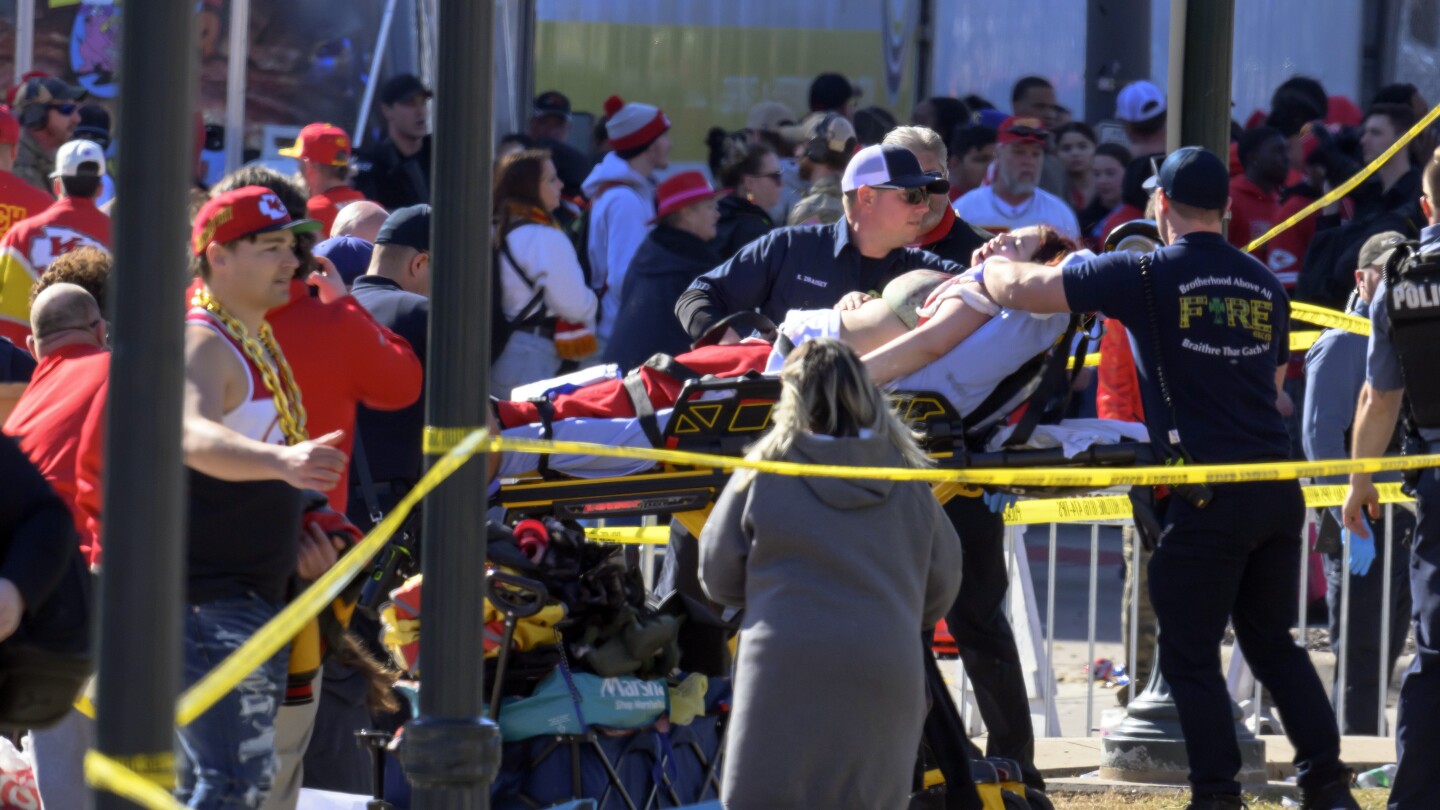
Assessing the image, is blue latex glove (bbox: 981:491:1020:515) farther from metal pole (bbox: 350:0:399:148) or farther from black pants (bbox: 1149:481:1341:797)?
metal pole (bbox: 350:0:399:148)

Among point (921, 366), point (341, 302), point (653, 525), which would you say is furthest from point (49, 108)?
point (921, 366)

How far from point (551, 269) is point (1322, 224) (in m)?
4.44

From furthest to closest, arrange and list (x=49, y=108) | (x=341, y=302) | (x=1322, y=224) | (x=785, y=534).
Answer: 1. (x=1322, y=224)
2. (x=49, y=108)
3. (x=341, y=302)
4. (x=785, y=534)

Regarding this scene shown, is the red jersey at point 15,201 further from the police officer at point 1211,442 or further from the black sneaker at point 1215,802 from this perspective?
the black sneaker at point 1215,802

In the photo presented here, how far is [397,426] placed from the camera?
6016 mm

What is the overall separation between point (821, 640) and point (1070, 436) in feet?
4.41

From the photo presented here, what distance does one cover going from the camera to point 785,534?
4.54 meters

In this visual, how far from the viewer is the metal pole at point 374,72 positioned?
448 inches

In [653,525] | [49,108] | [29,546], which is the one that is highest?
[49,108]

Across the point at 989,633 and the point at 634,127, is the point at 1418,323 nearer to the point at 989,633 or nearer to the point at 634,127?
the point at 989,633

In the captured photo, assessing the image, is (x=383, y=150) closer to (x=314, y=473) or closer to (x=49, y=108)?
(x=49, y=108)

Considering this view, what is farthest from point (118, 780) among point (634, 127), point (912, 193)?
point (634, 127)

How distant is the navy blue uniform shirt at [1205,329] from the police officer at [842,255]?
3.00 feet

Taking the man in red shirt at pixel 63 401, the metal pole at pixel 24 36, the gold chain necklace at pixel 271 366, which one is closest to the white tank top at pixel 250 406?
the gold chain necklace at pixel 271 366
